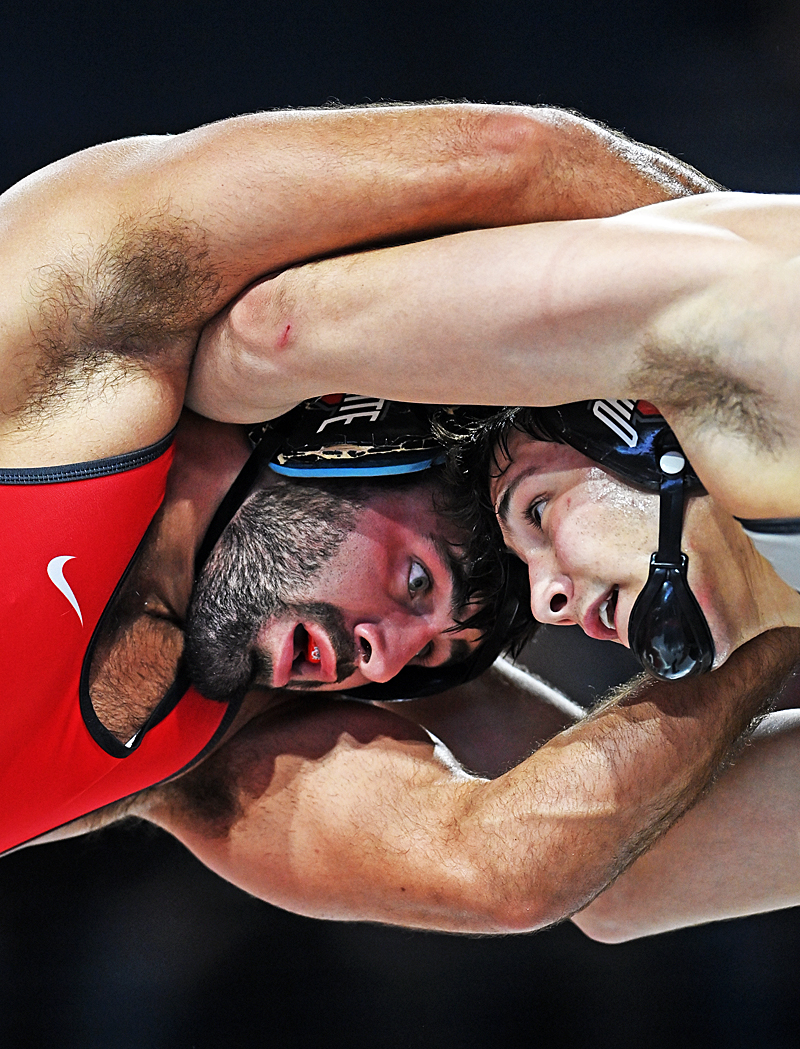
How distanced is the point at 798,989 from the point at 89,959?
5.49ft

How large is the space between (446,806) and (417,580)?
1.28ft

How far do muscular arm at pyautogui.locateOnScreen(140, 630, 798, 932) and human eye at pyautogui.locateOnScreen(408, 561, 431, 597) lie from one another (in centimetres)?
31

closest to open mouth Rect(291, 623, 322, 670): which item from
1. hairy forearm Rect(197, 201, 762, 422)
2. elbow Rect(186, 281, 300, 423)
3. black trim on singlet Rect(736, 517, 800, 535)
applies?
elbow Rect(186, 281, 300, 423)

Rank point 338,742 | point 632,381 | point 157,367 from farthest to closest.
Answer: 1. point 338,742
2. point 157,367
3. point 632,381

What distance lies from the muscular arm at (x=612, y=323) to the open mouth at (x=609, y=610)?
0.29 meters

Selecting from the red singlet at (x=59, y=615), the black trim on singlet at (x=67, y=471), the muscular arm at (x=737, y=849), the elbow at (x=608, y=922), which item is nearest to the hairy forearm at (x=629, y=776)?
the muscular arm at (x=737, y=849)

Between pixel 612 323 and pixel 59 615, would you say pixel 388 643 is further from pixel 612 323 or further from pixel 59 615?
pixel 612 323

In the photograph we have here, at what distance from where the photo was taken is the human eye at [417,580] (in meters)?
1.95

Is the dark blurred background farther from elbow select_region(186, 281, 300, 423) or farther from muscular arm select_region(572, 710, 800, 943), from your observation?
elbow select_region(186, 281, 300, 423)

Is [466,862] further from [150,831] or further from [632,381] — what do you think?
[150,831]

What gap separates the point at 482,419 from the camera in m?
1.85

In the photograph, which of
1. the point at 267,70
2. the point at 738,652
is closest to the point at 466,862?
the point at 738,652

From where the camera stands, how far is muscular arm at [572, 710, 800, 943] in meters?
1.90

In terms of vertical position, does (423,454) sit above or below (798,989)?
above
